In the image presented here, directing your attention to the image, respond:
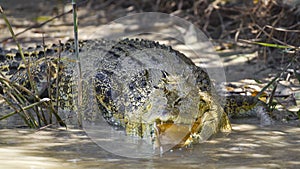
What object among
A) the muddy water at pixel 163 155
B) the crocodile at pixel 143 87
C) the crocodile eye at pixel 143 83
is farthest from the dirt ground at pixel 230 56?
the crocodile eye at pixel 143 83

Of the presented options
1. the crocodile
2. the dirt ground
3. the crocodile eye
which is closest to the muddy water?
the dirt ground

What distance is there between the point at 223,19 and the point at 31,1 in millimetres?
3591

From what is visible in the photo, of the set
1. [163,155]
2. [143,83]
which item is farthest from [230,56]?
[163,155]

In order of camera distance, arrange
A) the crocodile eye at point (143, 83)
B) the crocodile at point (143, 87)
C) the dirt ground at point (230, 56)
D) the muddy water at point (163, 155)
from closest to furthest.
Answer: the muddy water at point (163, 155) → the dirt ground at point (230, 56) → the crocodile at point (143, 87) → the crocodile eye at point (143, 83)

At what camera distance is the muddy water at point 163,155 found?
341 cm

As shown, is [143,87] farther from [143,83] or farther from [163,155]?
[163,155]

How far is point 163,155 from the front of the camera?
365cm

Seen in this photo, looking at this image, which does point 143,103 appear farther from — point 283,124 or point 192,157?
point 283,124

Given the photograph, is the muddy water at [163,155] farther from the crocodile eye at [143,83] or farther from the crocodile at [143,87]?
the crocodile eye at [143,83]

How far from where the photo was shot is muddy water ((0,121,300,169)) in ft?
11.2

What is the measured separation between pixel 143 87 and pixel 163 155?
2.33 feet

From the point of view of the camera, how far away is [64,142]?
3.97 metres

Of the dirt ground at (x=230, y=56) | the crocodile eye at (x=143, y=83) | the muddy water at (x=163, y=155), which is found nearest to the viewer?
the muddy water at (x=163, y=155)

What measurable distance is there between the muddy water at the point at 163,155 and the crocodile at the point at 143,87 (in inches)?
6.6
